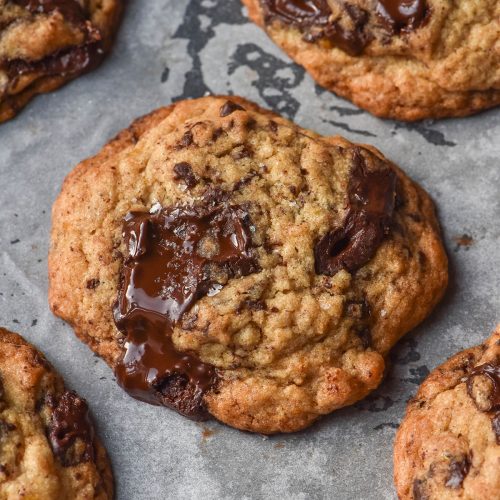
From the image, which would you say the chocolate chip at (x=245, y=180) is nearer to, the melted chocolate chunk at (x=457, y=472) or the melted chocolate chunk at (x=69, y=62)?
the melted chocolate chunk at (x=69, y=62)

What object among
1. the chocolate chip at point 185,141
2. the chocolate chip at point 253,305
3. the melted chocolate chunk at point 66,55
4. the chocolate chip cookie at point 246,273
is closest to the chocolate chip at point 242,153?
the chocolate chip cookie at point 246,273

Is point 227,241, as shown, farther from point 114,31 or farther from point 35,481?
point 114,31

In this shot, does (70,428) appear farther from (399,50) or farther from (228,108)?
(399,50)

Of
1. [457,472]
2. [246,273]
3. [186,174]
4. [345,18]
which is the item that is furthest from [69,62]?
[457,472]

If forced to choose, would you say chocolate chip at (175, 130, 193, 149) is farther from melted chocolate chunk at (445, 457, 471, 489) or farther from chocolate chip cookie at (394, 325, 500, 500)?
melted chocolate chunk at (445, 457, 471, 489)

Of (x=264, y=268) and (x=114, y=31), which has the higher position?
(x=114, y=31)

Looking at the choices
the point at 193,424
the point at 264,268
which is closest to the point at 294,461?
the point at 193,424

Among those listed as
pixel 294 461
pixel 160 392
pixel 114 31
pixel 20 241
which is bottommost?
pixel 294 461
